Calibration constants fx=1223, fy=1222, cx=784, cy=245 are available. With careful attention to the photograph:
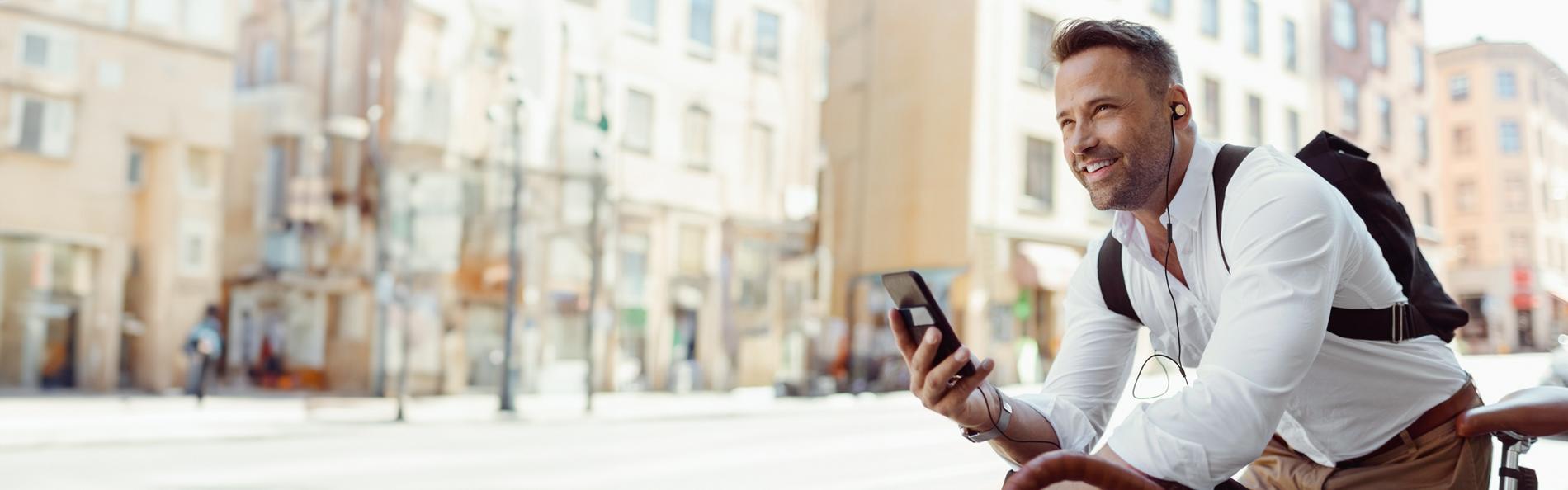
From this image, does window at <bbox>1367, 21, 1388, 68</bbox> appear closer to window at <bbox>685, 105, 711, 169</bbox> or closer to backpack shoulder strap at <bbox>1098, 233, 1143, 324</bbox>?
window at <bbox>685, 105, 711, 169</bbox>

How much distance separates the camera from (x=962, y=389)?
1.74 m

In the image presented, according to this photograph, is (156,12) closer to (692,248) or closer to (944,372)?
(692,248)

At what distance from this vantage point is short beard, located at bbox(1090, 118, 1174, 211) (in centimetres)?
175

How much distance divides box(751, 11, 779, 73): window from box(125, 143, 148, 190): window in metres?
12.2

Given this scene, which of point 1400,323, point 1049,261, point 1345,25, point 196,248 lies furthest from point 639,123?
point 1400,323

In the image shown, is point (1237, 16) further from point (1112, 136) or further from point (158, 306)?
point (1112, 136)

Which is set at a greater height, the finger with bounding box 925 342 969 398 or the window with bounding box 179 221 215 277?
the window with bounding box 179 221 215 277

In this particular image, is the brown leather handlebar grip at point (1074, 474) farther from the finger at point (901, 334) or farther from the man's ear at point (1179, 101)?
the man's ear at point (1179, 101)

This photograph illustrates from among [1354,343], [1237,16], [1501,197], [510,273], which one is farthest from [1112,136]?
[1501,197]

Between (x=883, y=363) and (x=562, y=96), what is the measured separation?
27.4ft

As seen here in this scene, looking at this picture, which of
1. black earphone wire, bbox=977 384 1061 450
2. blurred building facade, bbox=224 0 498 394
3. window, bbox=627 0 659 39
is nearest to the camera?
black earphone wire, bbox=977 384 1061 450

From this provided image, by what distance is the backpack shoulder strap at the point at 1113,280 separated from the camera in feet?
6.51

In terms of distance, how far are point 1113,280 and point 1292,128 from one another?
105 feet

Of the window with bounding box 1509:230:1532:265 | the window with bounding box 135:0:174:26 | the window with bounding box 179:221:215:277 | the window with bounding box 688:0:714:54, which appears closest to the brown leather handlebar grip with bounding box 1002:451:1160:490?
the window with bounding box 179:221:215:277
